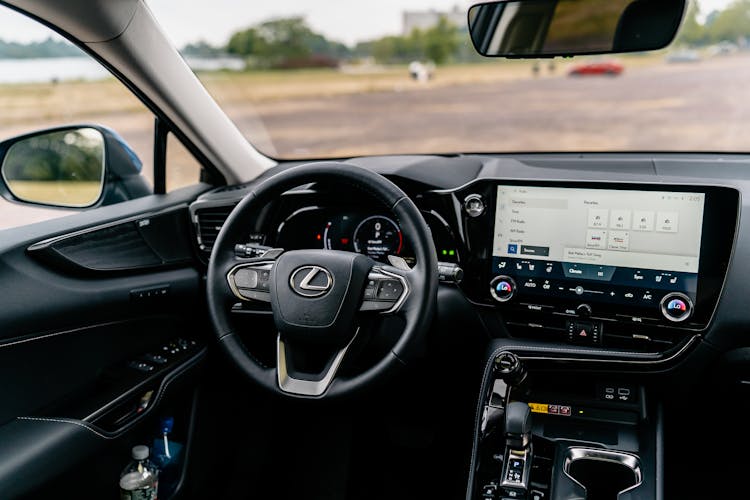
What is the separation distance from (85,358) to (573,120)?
24.1 ft

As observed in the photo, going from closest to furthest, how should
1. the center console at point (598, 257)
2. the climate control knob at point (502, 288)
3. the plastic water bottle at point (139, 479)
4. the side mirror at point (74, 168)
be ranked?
the center console at point (598, 257)
the plastic water bottle at point (139, 479)
the climate control knob at point (502, 288)
the side mirror at point (74, 168)

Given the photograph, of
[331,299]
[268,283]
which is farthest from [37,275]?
[331,299]

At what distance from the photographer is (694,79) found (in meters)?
8.66

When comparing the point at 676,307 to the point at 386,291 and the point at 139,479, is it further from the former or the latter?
the point at 139,479

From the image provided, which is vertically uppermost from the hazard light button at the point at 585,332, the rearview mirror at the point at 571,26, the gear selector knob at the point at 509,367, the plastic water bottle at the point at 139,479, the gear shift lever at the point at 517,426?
the rearview mirror at the point at 571,26

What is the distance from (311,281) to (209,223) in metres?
0.92

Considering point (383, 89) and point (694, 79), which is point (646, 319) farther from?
point (694, 79)

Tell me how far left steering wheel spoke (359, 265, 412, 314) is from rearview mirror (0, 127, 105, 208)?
128 cm

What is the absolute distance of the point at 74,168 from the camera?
106 inches

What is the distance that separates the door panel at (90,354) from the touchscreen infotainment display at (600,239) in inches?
47.1

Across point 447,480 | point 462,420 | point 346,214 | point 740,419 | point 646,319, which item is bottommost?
point 447,480

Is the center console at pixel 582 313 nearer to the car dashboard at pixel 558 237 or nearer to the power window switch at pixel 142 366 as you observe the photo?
the car dashboard at pixel 558 237

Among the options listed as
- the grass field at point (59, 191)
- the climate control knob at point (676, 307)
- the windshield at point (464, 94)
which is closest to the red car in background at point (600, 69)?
the windshield at point (464, 94)

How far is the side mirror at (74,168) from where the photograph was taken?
2527 millimetres
